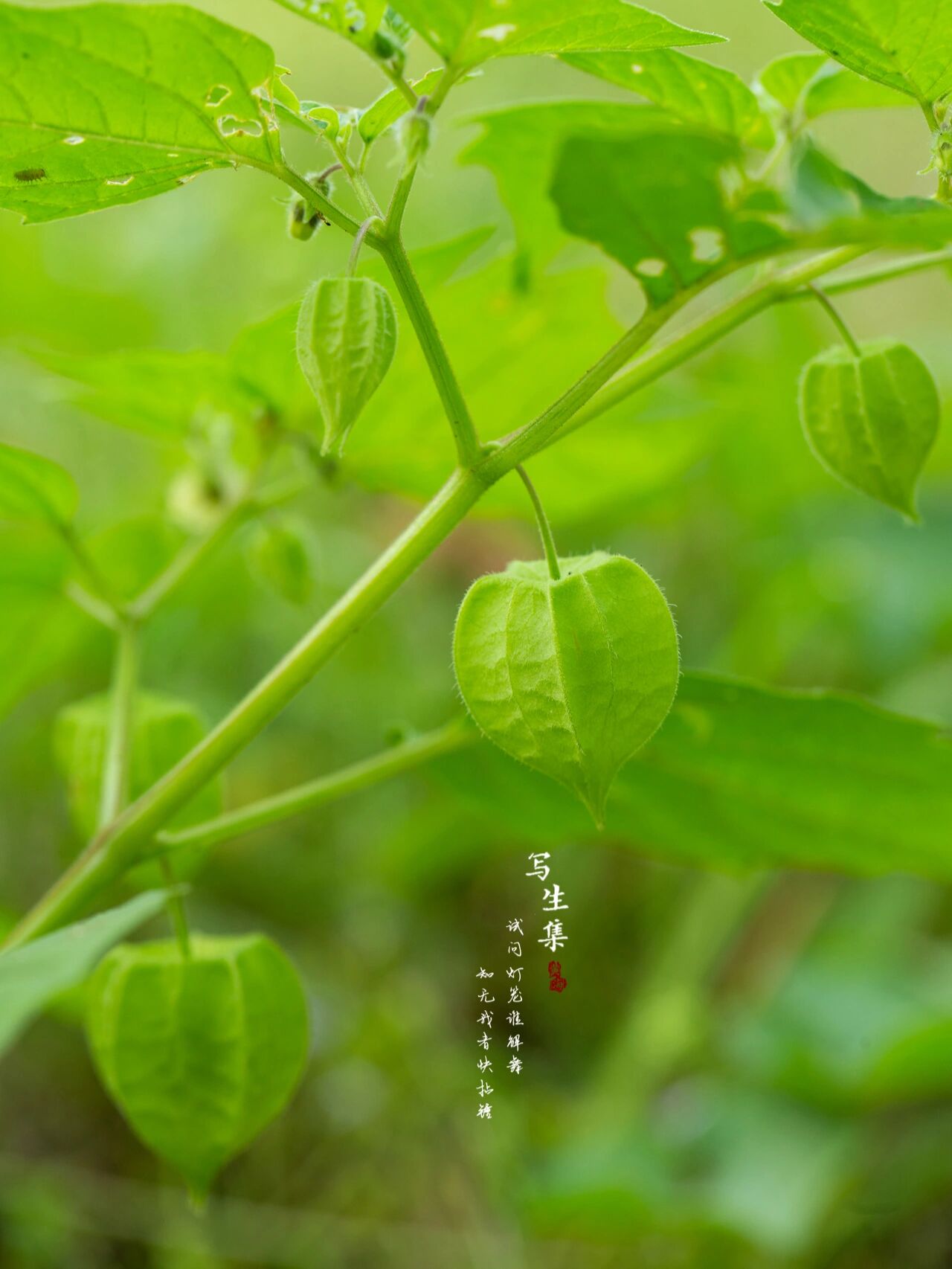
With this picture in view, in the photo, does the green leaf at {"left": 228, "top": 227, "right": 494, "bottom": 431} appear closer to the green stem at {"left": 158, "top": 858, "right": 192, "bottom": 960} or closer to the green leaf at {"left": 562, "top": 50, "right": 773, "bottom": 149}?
the green leaf at {"left": 562, "top": 50, "right": 773, "bottom": 149}

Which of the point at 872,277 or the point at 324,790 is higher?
the point at 872,277

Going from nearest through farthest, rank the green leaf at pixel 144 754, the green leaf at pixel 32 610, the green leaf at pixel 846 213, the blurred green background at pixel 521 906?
the green leaf at pixel 846 213
the green leaf at pixel 144 754
the green leaf at pixel 32 610
the blurred green background at pixel 521 906

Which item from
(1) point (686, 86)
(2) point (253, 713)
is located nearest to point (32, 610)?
(2) point (253, 713)

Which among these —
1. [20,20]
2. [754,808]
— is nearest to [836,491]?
[754,808]

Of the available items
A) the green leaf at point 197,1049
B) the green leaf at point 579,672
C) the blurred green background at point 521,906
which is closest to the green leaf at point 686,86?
the green leaf at point 579,672

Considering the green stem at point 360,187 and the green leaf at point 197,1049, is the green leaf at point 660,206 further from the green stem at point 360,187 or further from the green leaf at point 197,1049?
the green leaf at point 197,1049

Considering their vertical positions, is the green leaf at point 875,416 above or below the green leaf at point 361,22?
below

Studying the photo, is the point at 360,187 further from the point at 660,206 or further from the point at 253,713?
the point at 253,713

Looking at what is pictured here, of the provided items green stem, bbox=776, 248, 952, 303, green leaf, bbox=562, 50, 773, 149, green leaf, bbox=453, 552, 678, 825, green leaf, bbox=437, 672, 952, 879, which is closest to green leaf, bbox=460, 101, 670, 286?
green leaf, bbox=562, 50, 773, 149
